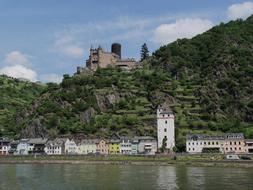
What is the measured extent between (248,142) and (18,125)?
7139 centimetres

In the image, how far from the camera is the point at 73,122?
125 m

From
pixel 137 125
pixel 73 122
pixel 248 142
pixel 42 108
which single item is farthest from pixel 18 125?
pixel 248 142

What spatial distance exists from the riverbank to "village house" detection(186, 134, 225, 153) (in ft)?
47.1

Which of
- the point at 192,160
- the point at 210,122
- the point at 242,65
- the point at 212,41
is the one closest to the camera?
the point at 192,160

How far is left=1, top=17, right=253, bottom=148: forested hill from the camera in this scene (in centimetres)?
11756

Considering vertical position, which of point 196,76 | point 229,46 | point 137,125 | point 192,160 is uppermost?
point 229,46

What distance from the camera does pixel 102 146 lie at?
113562mm

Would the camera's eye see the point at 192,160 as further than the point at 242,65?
No

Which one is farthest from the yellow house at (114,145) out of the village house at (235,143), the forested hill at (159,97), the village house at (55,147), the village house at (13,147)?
the village house at (13,147)

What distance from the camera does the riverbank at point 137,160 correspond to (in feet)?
249

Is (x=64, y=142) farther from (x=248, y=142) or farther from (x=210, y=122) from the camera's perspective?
(x=248, y=142)

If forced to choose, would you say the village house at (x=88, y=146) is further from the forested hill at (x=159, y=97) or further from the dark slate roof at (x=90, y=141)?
the forested hill at (x=159, y=97)

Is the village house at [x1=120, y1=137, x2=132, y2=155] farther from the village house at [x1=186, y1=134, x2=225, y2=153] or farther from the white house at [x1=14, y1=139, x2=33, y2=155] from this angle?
the white house at [x1=14, y1=139, x2=33, y2=155]

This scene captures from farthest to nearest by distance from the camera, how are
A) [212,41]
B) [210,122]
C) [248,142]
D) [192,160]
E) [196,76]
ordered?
[212,41] → [196,76] → [210,122] → [248,142] → [192,160]
